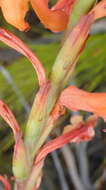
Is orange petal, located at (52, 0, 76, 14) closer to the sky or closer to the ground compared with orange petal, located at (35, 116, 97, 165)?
closer to the sky

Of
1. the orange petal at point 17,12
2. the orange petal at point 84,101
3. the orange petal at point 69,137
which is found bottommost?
the orange petal at point 69,137

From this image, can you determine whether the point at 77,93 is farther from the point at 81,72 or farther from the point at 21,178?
the point at 81,72

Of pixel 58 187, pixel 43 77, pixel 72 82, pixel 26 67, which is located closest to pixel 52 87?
pixel 43 77

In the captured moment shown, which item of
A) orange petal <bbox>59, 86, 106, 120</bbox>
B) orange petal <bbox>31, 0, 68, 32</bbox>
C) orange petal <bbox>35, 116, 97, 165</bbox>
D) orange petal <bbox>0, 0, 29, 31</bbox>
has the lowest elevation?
orange petal <bbox>35, 116, 97, 165</bbox>
